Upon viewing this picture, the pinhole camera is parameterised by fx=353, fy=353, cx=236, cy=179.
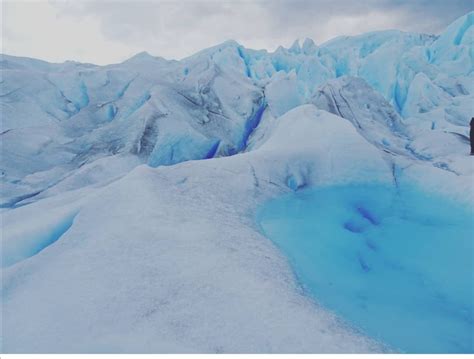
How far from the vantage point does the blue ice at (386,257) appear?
362 centimetres

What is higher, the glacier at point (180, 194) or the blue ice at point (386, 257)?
the glacier at point (180, 194)

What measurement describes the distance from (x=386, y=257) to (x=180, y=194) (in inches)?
124

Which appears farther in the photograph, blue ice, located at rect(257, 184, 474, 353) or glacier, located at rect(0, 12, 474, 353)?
blue ice, located at rect(257, 184, 474, 353)

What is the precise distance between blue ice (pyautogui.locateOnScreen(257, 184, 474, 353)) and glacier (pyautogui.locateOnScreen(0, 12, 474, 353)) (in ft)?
0.48

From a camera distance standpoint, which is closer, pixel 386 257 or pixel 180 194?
pixel 386 257

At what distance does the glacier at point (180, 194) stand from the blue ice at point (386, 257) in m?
0.15

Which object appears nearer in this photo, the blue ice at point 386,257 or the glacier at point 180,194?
the glacier at point 180,194

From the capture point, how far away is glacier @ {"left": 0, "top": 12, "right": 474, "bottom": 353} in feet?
9.89

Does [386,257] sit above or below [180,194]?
below

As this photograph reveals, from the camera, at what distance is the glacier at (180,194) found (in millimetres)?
3016

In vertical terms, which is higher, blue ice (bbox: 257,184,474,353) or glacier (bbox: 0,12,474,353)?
glacier (bbox: 0,12,474,353)

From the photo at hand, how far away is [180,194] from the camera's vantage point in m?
5.40

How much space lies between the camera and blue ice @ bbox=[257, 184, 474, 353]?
362 centimetres

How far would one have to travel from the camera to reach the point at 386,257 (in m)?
5.05
